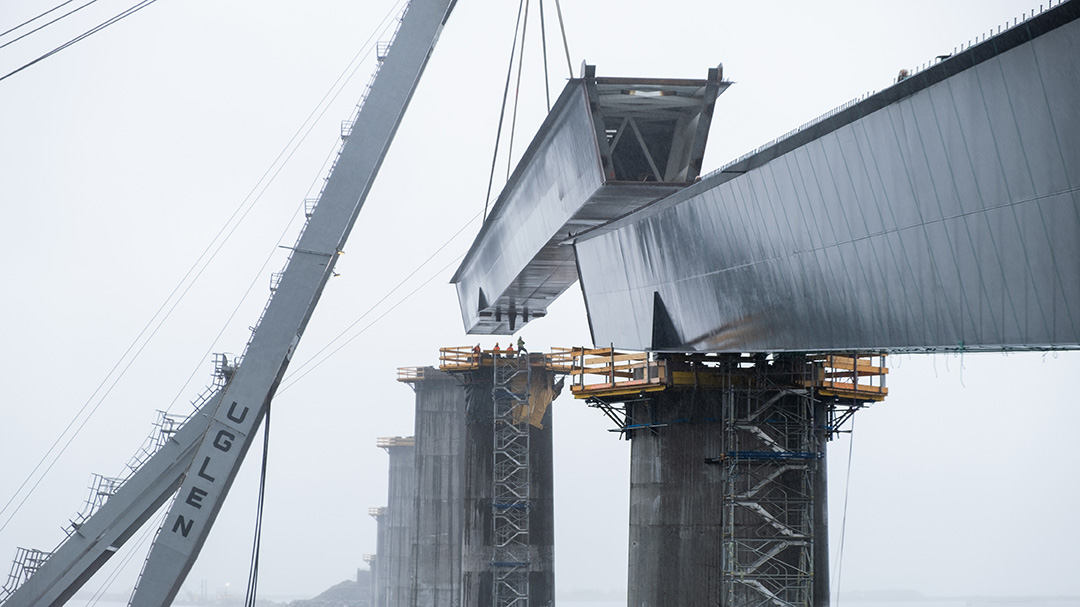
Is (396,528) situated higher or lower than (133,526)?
higher

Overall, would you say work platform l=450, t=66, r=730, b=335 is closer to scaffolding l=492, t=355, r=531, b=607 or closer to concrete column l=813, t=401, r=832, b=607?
concrete column l=813, t=401, r=832, b=607

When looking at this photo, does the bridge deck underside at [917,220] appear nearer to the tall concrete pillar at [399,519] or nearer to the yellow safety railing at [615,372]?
the yellow safety railing at [615,372]

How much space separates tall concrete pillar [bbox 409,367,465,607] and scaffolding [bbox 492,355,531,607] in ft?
67.1

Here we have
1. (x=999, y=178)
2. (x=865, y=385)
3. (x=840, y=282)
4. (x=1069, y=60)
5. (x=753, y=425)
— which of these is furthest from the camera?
(x=865, y=385)

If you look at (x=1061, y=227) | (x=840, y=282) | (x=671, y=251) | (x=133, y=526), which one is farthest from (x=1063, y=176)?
(x=133, y=526)

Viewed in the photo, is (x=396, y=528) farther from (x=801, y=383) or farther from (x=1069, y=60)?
(x=1069, y=60)

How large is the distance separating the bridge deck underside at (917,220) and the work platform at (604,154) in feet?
4.95

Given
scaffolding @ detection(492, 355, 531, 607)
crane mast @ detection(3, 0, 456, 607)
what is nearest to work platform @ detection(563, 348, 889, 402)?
crane mast @ detection(3, 0, 456, 607)

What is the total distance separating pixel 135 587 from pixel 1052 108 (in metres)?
22.5

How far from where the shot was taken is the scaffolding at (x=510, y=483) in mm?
56125

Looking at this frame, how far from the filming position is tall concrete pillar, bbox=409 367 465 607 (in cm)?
7906

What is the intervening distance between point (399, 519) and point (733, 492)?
8154 centimetres

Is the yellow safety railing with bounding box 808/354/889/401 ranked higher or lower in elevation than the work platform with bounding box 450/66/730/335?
lower

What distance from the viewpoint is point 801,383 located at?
95.0ft
